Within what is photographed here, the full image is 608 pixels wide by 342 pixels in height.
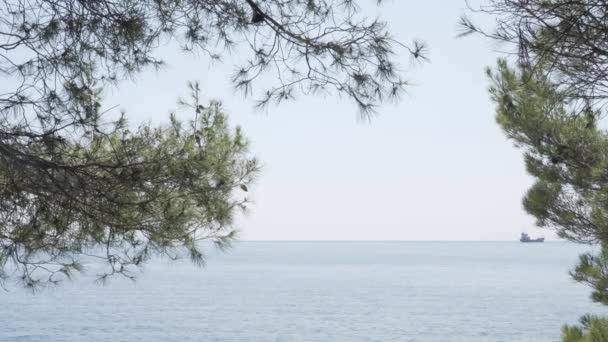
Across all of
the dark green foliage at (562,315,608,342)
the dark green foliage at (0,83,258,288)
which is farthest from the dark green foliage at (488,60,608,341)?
the dark green foliage at (0,83,258,288)

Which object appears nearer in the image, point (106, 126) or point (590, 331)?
point (106, 126)

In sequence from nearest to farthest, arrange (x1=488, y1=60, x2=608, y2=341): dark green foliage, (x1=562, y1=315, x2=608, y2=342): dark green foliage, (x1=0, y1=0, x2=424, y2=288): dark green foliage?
(x1=0, y1=0, x2=424, y2=288): dark green foliage → (x1=562, y1=315, x2=608, y2=342): dark green foliage → (x1=488, y1=60, x2=608, y2=341): dark green foliage

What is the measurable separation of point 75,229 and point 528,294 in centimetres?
3742

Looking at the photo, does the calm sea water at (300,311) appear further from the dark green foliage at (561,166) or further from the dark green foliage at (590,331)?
the dark green foliage at (590,331)

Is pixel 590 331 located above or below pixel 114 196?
below

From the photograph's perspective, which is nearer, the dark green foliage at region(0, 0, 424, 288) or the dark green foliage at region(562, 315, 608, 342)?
the dark green foliage at region(0, 0, 424, 288)

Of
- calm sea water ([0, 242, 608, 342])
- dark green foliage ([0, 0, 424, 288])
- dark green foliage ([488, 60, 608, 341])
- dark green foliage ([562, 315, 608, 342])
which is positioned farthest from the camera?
calm sea water ([0, 242, 608, 342])

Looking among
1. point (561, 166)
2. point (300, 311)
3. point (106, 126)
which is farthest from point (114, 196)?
point (300, 311)

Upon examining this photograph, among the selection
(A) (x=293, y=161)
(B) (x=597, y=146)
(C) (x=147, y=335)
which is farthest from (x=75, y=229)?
(A) (x=293, y=161)

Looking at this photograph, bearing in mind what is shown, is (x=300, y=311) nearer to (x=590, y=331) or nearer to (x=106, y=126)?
(x=590, y=331)

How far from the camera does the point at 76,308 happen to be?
3259 centimetres

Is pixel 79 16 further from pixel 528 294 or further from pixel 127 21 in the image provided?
pixel 528 294

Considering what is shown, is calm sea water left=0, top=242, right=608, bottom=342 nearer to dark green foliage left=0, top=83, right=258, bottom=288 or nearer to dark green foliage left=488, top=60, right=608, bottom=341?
dark green foliage left=488, top=60, right=608, bottom=341

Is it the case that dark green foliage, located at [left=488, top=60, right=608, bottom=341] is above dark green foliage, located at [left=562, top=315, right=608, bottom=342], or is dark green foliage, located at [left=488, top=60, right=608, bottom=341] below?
above
